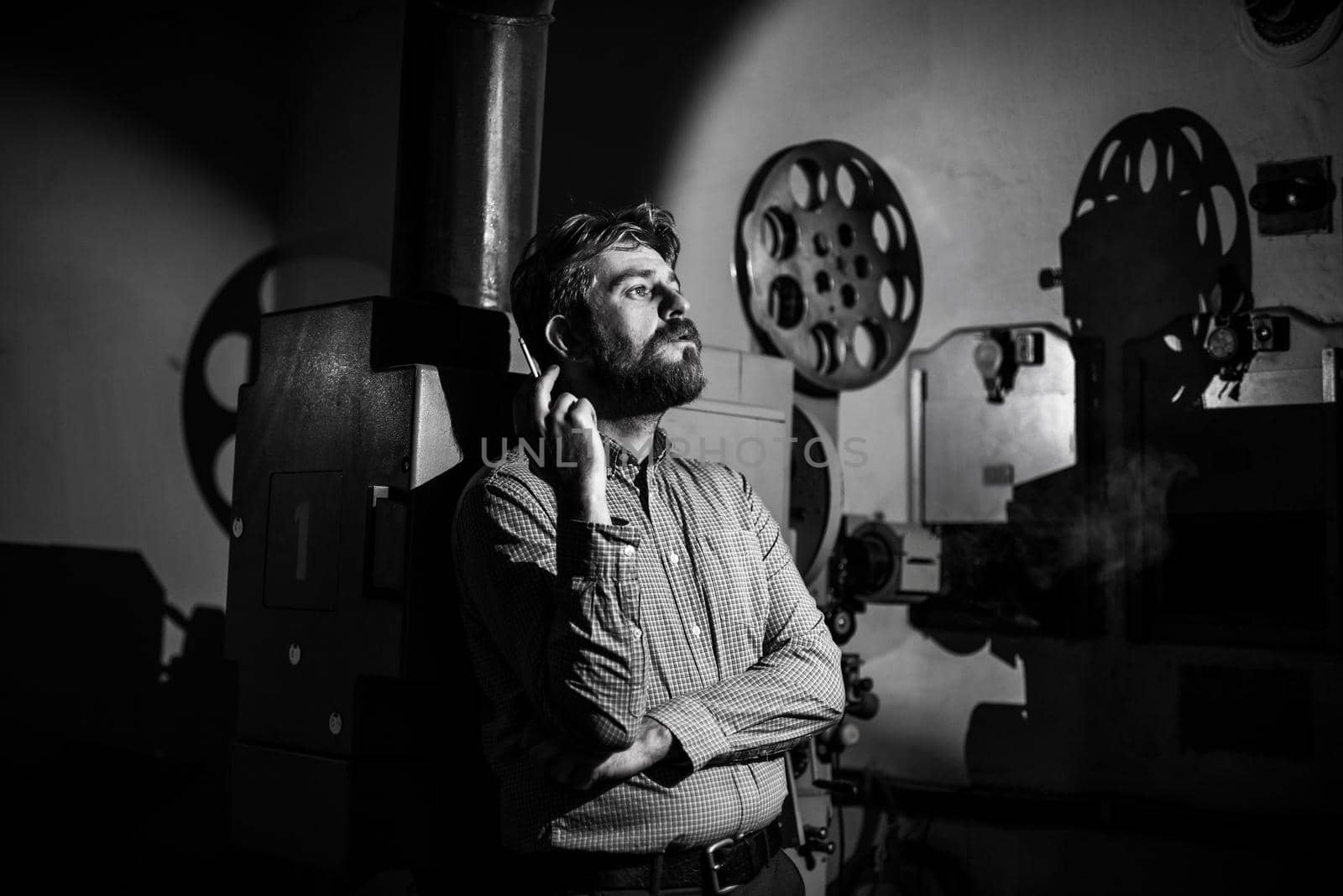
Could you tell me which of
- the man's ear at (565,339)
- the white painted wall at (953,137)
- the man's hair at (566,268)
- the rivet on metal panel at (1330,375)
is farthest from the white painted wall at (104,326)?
the rivet on metal panel at (1330,375)

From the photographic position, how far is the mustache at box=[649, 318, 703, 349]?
1.95 metres

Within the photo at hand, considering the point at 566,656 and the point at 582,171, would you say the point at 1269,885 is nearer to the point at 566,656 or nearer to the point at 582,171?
the point at 566,656

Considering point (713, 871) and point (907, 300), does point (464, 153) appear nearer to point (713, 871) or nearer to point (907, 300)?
point (713, 871)

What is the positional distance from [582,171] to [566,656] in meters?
3.10

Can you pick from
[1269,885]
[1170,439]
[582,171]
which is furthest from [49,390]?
[1269,885]

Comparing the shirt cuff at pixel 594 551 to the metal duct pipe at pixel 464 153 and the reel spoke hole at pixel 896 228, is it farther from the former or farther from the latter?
the reel spoke hole at pixel 896 228

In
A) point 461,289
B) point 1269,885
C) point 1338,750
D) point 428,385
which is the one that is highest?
point 461,289

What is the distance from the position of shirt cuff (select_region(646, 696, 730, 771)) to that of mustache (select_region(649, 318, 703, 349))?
1.98 ft

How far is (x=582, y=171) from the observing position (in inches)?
170

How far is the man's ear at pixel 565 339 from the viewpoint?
6.48ft

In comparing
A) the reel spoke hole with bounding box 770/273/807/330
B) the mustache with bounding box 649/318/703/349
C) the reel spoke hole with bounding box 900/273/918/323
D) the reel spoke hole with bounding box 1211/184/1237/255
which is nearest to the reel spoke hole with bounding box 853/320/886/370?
the reel spoke hole with bounding box 900/273/918/323

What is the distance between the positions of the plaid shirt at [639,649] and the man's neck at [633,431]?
0.13ft

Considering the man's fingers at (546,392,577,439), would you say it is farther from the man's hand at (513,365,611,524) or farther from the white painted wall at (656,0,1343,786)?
the white painted wall at (656,0,1343,786)

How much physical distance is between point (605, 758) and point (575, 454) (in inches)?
16.2
